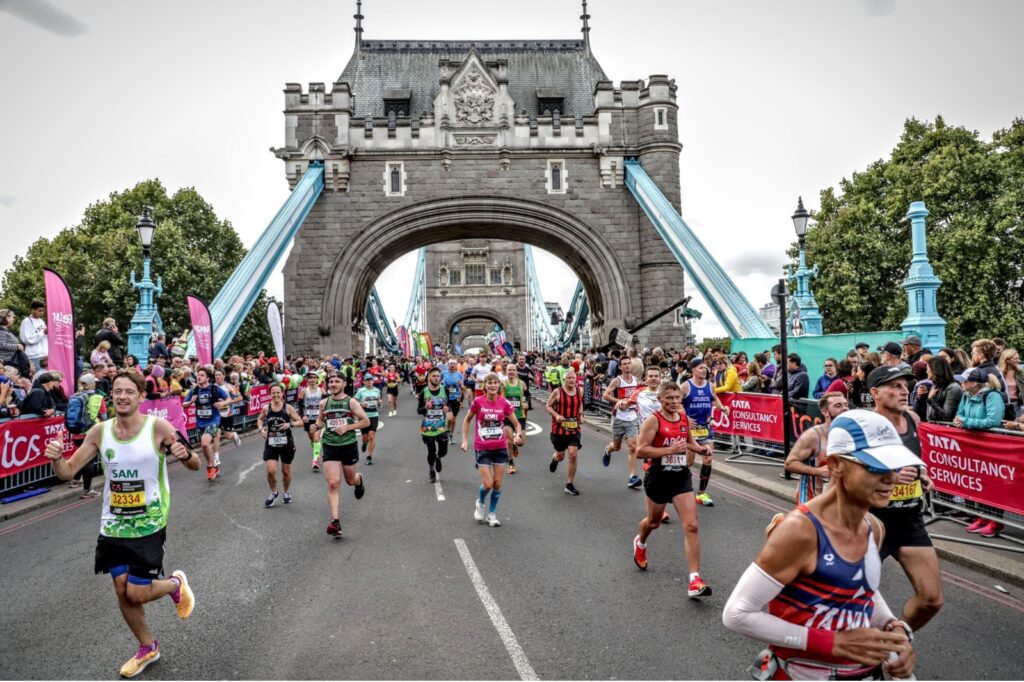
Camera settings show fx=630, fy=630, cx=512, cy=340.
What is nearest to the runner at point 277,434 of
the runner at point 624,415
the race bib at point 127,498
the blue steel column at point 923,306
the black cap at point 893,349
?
the race bib at point 127,498

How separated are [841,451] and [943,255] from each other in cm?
2653

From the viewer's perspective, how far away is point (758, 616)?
2.09m

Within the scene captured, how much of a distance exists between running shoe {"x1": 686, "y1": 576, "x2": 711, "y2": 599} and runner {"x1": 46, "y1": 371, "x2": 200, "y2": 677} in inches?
137

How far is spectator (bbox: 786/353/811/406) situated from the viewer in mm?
9586

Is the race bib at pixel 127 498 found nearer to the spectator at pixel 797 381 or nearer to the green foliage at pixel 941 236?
the spectator at pixel 797 381

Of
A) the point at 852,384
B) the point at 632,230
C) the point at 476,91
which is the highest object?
the point at 476,91

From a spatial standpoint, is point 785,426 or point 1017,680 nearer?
point 1017,680

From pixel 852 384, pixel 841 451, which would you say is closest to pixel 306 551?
pixel 841 451

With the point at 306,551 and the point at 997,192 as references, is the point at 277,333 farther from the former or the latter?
the point at 997,192

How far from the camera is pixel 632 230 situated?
27703 mm

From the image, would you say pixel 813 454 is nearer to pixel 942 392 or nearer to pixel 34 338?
pixel 942 392

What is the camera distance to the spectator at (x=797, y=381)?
9.59 metres

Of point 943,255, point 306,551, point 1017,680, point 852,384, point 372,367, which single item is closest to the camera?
point 1017,680

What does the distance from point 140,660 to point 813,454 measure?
15.5 ft
